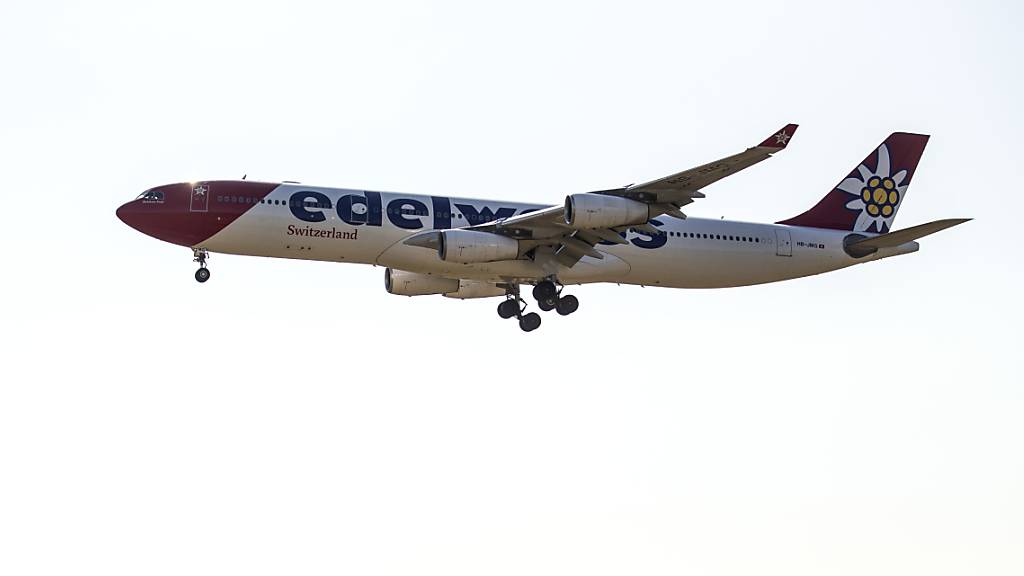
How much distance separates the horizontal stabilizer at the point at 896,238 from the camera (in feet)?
170

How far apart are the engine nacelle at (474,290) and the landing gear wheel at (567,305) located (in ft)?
10.3

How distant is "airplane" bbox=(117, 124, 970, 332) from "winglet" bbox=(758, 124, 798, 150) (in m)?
0.18

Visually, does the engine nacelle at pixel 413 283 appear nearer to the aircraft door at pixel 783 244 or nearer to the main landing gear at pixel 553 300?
the main landing gear at pixel 553 300

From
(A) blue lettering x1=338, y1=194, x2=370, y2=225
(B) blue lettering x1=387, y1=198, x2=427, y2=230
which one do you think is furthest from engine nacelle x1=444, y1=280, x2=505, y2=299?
(A) blue lettering x1=338, y1=194, x2=370, y2=225

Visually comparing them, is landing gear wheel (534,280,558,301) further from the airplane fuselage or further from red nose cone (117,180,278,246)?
red nose cone (117,180,278,246)

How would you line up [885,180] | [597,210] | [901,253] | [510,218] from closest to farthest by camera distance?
[597,210] < [510,218] < [901,253] < [885,180]

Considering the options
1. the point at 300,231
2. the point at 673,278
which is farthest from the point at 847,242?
the point at 300,231

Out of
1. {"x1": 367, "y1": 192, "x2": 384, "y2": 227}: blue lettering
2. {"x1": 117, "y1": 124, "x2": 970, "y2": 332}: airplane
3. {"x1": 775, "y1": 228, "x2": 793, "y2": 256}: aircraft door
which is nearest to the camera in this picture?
{"x1": 117, "y1": 124, "x2": 970, "y2": 332}: airplane

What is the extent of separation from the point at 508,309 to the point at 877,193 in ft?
50.7

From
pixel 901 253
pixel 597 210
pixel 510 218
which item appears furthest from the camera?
pixel 901 253

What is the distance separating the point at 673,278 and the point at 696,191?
658cm

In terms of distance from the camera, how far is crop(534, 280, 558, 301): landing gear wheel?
175 ft

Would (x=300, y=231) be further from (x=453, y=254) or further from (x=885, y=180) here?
(x=885, y=180)

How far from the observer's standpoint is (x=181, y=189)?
51.2 metres
